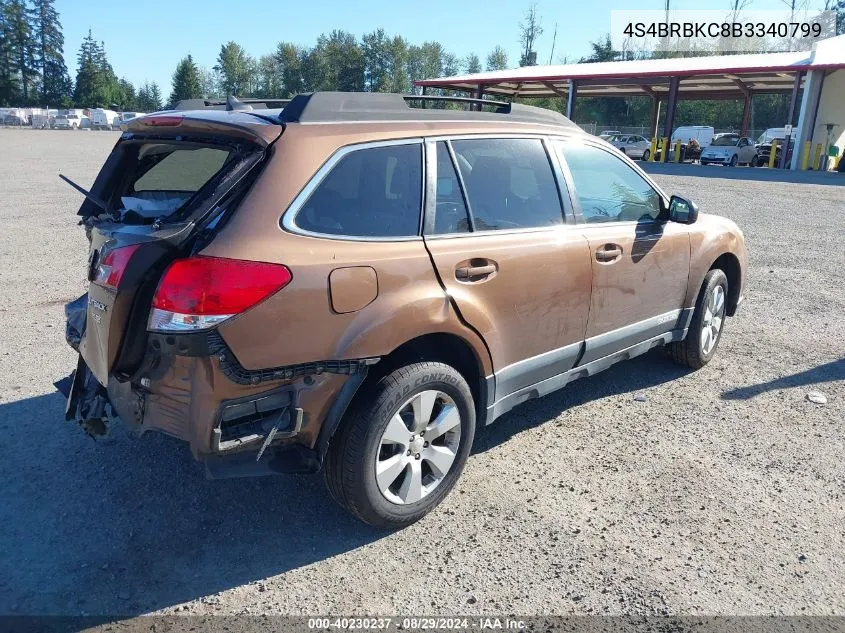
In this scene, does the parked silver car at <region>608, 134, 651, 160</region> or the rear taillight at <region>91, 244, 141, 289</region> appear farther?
the parked silver car at <region>608, 134, 651, 160</region>

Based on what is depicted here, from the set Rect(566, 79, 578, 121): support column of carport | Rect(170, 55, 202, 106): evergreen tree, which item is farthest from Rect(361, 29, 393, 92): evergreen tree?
Rect(566, 79, 578, 121): support column of carport

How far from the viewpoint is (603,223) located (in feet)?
13.8

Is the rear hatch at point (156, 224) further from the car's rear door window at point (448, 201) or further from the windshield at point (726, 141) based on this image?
the windshield at point (726, 141)

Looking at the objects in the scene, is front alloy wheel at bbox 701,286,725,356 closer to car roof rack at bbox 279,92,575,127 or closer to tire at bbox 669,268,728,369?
tire at bbox 669,268,728,369

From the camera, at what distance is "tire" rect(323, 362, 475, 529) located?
296 centimetres

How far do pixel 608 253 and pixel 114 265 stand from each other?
2755 millimetres

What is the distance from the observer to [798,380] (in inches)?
203

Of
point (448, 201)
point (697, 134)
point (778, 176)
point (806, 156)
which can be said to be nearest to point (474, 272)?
point (448, 201)

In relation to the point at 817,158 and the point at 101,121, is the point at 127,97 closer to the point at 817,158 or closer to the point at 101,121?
the point at 101,121

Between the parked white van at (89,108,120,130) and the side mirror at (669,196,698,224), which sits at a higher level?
the parked white van at (89,108,120,130)

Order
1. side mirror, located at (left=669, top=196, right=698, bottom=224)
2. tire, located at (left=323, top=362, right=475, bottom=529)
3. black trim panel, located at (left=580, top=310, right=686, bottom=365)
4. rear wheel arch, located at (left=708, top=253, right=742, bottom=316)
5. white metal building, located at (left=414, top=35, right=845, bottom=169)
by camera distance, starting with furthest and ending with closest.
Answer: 1. white metal building, located at (left=414, top=35, right=845, bottom=169)
2. rear wheel arch, located at (left=708, top=253, right=742, bottom=316)
3. side mirror, located at (left=669, top=196, right=698, bottom=224)
4. black trim panel, located at (left=580, top=310, right=686, bottom=365)
5. tire, located at (left=323, top=362, right=475, bottom=529)

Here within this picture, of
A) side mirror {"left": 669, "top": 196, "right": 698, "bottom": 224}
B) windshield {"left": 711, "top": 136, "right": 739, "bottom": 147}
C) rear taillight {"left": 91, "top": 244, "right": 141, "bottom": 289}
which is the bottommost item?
rear taillight {"left": 91, "top": 244, "right": 141, "bottom": 289}

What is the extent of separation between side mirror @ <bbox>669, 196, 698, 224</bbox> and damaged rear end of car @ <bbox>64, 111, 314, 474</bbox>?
2.96 meters

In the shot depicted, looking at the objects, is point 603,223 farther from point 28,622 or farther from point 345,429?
point 28,622
